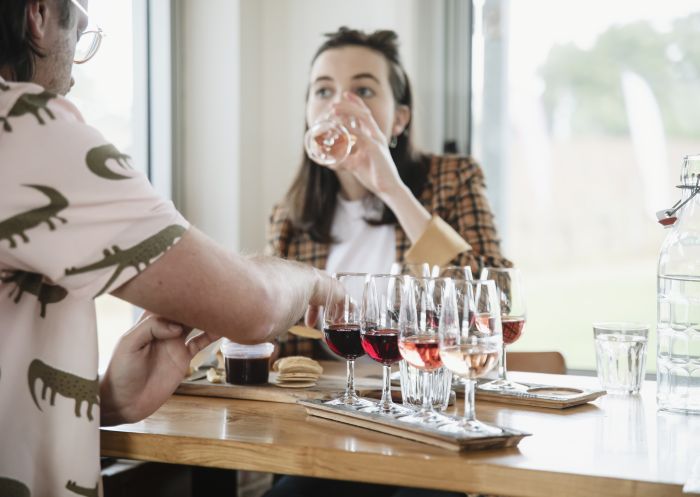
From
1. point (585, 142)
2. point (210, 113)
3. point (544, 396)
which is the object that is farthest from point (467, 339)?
point (585, 142)

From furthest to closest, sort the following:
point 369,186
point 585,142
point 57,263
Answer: point 585,142 < point 369,186 < point 57,263

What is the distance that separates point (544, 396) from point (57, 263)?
86cm

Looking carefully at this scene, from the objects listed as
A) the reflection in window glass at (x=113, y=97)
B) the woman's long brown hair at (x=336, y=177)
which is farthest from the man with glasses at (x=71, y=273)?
the reflection in window glass at (x=113, y=97)

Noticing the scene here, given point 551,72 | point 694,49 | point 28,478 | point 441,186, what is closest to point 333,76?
point 441,186

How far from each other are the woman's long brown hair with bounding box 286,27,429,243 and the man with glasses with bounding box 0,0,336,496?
51.1 inches

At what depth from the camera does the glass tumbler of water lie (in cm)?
156

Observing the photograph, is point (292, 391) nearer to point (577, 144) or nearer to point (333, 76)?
point (333, 76)

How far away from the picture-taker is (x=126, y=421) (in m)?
1.29

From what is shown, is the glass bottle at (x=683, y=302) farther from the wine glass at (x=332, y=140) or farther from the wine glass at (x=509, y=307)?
the wine glass at (x=332, y=140)

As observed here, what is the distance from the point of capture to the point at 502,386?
5.06 feet

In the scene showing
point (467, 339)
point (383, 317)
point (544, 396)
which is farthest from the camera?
point (544, 396)

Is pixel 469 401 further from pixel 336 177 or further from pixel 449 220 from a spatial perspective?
pixel 336 177

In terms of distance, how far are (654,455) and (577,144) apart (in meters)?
2.32

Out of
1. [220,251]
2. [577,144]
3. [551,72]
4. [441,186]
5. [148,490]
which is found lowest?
[148,490]
